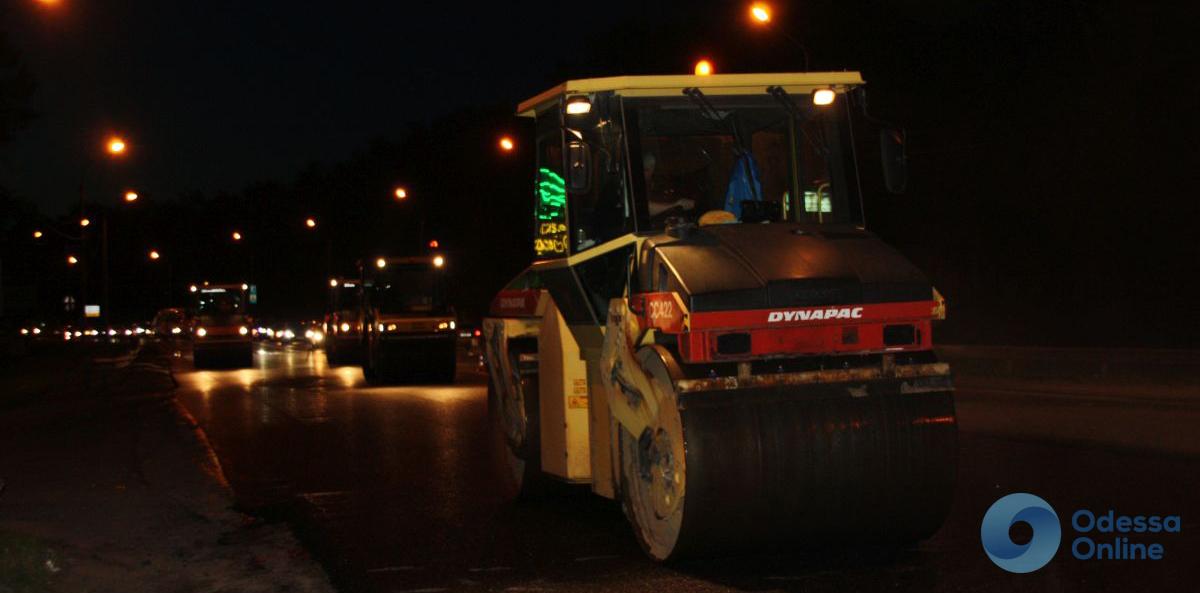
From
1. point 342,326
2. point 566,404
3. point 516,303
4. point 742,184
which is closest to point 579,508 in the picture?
point 566,404

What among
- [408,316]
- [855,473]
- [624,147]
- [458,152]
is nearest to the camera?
[855,473]

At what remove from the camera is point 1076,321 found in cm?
3831

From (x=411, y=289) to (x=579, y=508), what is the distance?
17.9 metres

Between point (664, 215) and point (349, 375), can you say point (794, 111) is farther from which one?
point (349, 375)

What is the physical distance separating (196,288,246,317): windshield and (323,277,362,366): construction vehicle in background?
3.29 m

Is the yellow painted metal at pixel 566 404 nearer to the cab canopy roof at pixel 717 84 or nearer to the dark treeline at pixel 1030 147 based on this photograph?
the cab canopy roof at pixel 717 84

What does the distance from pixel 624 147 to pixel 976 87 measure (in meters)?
34.2

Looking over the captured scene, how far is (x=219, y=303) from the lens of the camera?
1535 inches

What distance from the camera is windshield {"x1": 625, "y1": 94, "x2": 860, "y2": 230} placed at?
9016 mm

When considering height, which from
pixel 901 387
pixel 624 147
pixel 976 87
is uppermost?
pixel 976 87

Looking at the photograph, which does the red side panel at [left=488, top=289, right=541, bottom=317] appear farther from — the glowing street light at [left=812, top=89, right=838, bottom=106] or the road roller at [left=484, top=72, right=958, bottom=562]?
the glowing street light at [left=812, top=89, right=838, bottom=106]

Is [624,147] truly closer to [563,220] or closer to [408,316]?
[563,220]

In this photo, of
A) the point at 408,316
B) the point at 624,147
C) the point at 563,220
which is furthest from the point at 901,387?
the point at 408,316

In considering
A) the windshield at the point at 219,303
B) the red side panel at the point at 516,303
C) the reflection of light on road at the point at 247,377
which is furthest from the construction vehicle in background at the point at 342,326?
the red side panel at the point at 516,303
